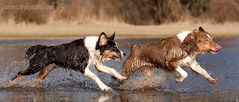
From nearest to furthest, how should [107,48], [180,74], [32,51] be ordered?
[107,48] < [180,74] < [32,51]

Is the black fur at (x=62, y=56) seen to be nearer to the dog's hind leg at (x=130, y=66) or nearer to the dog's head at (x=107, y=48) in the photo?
the dog's head at (x=107, y=48)

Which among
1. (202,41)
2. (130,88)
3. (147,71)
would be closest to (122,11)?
(147,71)

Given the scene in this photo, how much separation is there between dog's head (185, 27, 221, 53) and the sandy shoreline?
16.9 meters

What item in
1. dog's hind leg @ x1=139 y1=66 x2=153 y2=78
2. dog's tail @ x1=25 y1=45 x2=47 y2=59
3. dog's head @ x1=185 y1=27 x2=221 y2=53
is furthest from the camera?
dog's hind leg @ x1=139 y1=66 x2=153 y2=78

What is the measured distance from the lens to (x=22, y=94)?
12250mm

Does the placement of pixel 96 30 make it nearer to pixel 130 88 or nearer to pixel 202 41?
pixel 130 88

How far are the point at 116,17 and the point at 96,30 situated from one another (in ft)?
15.3

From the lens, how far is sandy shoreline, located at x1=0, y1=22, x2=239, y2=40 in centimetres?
2988

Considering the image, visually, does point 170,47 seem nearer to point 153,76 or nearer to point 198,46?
point 198,46

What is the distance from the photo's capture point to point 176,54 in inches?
490

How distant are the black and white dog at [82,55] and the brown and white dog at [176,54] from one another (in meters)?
0.53

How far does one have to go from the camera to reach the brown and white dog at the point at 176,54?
482 inches

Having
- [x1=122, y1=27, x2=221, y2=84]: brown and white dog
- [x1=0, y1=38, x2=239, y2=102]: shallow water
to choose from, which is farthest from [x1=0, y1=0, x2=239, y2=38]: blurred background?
[x1=122, y1=27, x2=221, y2=84]: brown and white dog

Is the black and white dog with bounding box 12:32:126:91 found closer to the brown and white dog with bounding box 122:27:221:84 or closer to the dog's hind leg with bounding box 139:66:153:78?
the brown and white dog with bounding box 122:27:221:84
